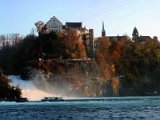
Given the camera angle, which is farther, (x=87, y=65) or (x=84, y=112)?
(x=87, y=65)

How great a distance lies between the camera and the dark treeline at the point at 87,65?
178m

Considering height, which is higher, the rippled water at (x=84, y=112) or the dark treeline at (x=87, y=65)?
the dark treeline at (x=87, y=65)

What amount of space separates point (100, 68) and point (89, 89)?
12.7m

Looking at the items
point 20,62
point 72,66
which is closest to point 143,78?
point 72,66

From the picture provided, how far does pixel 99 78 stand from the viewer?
185m

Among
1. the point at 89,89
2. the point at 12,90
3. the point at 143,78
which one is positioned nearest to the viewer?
the point at 12,90

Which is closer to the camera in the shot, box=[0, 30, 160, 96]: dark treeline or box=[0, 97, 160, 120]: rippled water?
box=[0, 97, 160, 120]: rippled water

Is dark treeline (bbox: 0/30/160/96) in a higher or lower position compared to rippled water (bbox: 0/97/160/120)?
higher

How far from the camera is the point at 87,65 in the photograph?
607ft

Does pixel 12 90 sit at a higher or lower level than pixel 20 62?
lower

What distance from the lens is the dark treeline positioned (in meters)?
178

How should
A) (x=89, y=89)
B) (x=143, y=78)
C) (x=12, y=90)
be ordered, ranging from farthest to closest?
(x=143, y=78), (x=89, y=89), (x=12, y=90)

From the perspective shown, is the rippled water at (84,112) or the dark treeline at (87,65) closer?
the rippled water at (84,112)

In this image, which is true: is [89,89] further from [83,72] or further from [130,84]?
[130,84]
